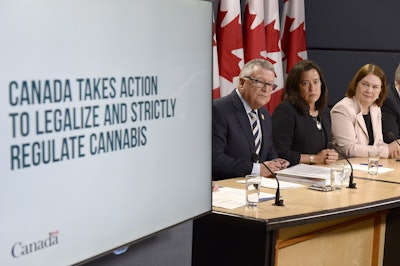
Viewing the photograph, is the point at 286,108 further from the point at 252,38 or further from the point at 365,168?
the point at 252,38

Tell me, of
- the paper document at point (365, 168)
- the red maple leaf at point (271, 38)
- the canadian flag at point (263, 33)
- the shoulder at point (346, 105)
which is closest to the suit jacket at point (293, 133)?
the paper document at point (365, 168)

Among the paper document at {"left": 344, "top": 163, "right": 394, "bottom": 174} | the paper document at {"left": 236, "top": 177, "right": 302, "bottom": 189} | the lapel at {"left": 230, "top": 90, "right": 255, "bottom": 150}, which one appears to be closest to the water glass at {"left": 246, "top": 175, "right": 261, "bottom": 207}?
the paper document at {"left": 236, "top": 177, "right": 302, "bottom": 189}

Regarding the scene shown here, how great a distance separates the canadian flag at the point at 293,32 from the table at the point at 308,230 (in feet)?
7.53

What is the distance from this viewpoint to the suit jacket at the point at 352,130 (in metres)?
4.62

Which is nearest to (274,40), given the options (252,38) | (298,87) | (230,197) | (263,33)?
(263,33)

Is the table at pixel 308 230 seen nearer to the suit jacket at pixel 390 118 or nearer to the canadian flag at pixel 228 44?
the suit jacket at pixel 390 118

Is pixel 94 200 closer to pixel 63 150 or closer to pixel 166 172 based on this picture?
pixel 63 150

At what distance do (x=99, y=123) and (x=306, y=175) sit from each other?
2013 millimetres

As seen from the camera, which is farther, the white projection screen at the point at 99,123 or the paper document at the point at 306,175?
the paper document at the point at 306,175

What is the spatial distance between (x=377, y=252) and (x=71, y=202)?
7.82ft

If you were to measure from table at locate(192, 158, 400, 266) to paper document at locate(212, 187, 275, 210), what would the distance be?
6 cm

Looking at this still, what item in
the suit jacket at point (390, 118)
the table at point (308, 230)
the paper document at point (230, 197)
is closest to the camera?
the table at point (308, 230)

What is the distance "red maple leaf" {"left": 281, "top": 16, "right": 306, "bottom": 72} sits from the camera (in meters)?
5.68

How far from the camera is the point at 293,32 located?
5.67 metres
